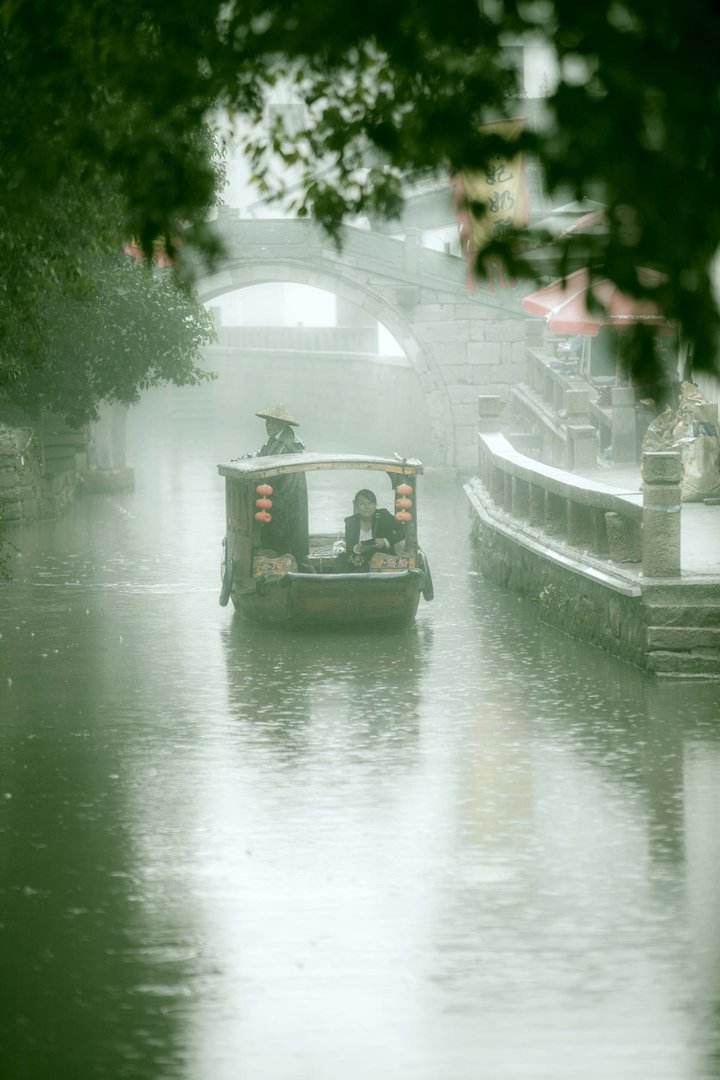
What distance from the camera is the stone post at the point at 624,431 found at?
76.5 ft

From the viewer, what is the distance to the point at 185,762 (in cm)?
1179

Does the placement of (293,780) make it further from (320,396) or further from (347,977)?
(320,396)

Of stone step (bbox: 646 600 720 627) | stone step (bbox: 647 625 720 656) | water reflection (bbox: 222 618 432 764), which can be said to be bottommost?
water reflection (bbox: 222 618 432 764)

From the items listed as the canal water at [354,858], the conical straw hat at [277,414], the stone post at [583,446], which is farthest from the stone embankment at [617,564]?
the conical straw hat at [277,414]

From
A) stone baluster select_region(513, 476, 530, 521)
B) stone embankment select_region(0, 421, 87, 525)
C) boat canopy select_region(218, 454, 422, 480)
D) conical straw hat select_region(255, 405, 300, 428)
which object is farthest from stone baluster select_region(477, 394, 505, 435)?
boat canopy select_region(218, 454, 422, 480)

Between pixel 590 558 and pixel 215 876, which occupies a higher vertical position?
pixel 590 558

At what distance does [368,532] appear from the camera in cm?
1734

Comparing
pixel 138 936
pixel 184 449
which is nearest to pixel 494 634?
pixel 138 936

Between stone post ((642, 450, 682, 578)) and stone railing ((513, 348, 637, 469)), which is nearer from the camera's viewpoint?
stone post ((642, 450, 682, 578))

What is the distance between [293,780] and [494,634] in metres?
6.22

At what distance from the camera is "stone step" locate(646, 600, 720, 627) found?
45.1ft

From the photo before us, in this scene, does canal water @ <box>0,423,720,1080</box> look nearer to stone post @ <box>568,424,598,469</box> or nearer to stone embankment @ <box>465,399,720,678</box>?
stone embankment @ <box>465,399,720,678</box>

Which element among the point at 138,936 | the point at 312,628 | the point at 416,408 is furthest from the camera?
the point at 416,408

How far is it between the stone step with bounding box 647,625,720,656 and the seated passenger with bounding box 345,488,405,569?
356 centimetres
